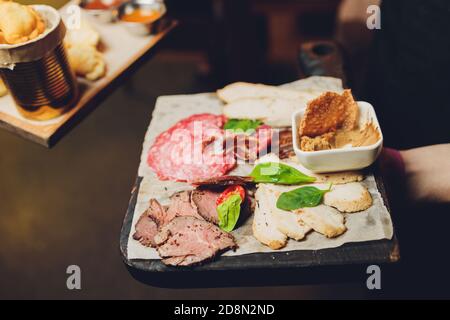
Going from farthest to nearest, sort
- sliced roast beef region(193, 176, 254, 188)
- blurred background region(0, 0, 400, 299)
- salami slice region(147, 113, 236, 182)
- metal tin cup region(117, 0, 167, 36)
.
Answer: blurred background region(0, 0, 400, 299), metal tin cup region(117, 0, 167, 36), salami slice region(147, 113, 236, 182), sliced roast beef region(193, 176, 254, 188)

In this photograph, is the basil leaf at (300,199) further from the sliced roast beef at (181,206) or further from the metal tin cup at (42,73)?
the metal tin cup at (42,73)

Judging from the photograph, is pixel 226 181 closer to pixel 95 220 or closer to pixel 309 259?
pixel 309 259

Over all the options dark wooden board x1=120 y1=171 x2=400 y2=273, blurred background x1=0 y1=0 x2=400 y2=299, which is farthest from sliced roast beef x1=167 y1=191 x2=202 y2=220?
blurred background x1=0 y1=0 x2=400 y2=299

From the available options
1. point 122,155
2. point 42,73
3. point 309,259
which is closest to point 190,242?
point 309,259

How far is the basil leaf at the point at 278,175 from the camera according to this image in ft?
6.11

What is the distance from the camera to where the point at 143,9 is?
2.95 m

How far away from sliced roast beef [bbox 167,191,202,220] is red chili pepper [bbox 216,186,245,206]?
11cm

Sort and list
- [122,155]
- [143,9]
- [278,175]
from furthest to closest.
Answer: [122,155]
[143,9]
[278,175]

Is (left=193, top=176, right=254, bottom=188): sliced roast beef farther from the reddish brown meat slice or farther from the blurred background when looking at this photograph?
the blurred background

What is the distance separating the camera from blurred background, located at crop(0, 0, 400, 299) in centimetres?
324

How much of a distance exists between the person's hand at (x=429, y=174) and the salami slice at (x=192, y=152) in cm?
89

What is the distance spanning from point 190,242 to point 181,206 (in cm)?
20

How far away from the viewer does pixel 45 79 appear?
2057 mm
